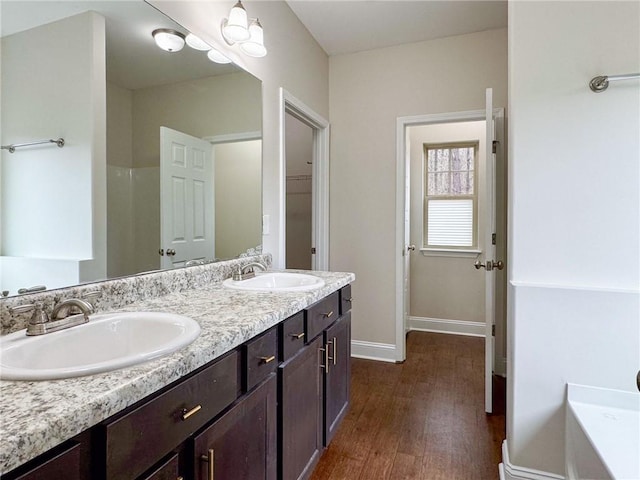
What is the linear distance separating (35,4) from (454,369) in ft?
10.5

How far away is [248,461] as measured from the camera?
1.07 metres

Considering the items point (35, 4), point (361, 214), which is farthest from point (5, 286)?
point (361, 214)

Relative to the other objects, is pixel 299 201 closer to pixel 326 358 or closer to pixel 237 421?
pixel 326 358

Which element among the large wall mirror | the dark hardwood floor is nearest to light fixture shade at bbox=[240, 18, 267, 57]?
the large wall mirror

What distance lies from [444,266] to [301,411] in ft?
9.48

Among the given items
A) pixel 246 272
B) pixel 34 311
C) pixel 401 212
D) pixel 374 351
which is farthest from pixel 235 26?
pixel 374 351

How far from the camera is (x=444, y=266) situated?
12.8 feet

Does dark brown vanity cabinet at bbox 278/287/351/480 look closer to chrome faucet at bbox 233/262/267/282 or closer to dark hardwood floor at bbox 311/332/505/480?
dark hardwood floor at bbox 311/332/505/480

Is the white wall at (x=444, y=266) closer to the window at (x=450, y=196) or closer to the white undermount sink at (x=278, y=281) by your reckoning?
the window at (x=450, y=196)

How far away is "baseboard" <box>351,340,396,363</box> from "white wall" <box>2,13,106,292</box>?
2.43 m

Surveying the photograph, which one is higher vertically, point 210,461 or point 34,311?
point 34,311

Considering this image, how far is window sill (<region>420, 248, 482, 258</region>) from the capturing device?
376 cm

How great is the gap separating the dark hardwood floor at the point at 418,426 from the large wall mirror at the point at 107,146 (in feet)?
4.14

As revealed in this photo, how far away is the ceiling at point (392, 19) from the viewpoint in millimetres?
2439
